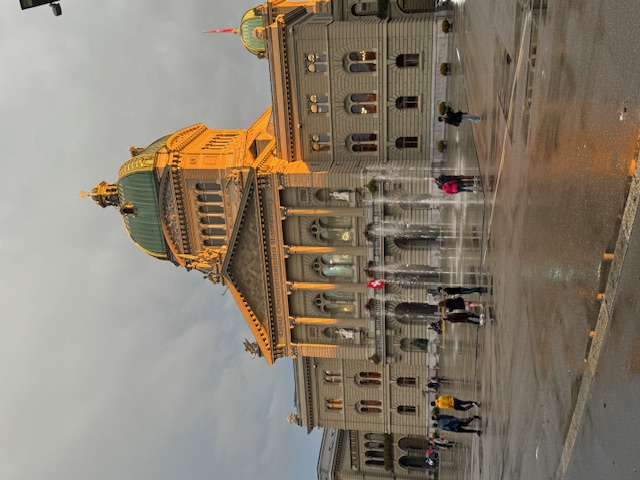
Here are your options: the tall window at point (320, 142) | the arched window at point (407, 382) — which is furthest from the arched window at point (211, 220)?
the arched window at point (407, 382)

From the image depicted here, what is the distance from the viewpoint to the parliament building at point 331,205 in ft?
118

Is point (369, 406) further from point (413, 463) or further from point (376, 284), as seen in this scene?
point (376, 284)

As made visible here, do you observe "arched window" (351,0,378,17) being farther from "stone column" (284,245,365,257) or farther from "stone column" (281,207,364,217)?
"stone column" (284,245,365,257)

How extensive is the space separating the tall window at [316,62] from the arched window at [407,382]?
22.9m

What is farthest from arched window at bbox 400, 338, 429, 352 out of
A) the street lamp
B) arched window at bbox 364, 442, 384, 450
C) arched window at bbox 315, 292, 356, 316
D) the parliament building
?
the street lamp

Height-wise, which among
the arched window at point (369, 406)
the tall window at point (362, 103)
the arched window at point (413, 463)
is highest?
the tall window at point (362, 103)

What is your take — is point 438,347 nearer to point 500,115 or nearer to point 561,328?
point 500,115

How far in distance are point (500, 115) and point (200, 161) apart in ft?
93.9

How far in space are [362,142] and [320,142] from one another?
275 centimetres

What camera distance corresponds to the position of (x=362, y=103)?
3725 centimetres

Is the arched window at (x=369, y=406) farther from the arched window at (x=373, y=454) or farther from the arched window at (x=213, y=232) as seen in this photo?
the arched window at (x=213, y=232)

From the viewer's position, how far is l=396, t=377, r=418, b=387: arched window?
43938 mm

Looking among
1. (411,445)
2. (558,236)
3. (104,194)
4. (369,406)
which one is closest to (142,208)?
(104,194)

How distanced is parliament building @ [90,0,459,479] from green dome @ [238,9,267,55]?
6814mm
